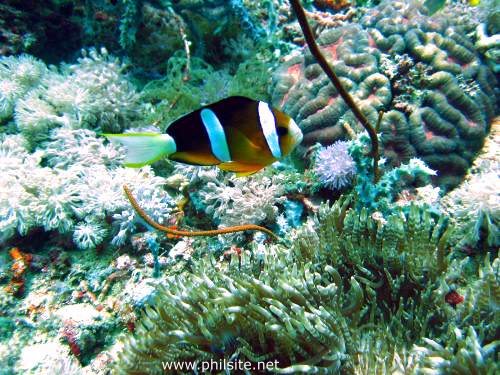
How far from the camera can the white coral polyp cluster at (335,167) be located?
10.1ft

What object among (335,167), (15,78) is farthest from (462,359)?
(15,78)

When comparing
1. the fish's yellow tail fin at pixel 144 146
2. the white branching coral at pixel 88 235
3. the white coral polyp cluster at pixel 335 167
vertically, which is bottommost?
the white branching coral at pixel 88 235

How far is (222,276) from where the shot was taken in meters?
2.25

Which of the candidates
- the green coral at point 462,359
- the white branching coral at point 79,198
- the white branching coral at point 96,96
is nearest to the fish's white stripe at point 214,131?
the green coral at point 462,359

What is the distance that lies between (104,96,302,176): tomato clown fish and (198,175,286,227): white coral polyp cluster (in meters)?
1.43

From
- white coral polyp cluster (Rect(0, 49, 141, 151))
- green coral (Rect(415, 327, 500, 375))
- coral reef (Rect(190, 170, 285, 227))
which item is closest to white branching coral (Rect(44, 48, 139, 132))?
white coral polyp cluster (Rect(0, 49, 141, 151))

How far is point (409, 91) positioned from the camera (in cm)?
364

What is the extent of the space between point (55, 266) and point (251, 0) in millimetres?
4384

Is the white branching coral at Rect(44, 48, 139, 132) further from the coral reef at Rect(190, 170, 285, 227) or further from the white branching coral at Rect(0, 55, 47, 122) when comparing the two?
the coral reef at Rect(190, 170, 285, 227)

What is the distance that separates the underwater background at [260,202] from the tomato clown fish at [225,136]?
31.4 inches

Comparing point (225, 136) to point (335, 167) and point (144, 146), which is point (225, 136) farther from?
point (335, 167)

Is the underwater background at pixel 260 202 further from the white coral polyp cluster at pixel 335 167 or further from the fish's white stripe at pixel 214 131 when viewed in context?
the fish's white stripe at pixel 214 131

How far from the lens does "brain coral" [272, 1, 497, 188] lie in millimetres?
3475

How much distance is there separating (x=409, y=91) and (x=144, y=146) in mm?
3030
